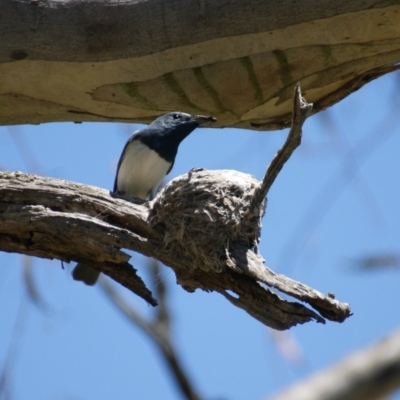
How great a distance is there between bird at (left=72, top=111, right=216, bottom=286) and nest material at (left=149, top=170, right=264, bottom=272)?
1.07 metres

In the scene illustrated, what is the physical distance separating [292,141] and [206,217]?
103cm

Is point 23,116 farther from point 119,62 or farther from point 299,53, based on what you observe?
point 299,53

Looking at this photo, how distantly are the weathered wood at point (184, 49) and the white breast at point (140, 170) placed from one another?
51.8 inches

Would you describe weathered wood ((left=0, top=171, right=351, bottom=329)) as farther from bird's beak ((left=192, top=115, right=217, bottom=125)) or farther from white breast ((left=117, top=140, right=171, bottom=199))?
white breast ((left=117, top=140, right=171, bottom=199))

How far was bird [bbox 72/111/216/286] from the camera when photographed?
5.08m

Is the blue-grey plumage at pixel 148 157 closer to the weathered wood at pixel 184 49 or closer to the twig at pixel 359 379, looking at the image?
the weathered wood at pixel 184 49

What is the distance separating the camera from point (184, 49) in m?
3.45

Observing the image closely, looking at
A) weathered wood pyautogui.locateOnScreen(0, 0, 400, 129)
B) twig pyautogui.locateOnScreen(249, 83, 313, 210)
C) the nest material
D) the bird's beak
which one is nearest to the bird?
the bird's beak

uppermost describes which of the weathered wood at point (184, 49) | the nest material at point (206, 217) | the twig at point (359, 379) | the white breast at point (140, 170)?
the white breast at point (140, 170)

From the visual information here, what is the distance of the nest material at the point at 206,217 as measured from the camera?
3.41 metres

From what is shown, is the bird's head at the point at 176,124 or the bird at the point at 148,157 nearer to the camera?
the bird's head at the point at 176,124

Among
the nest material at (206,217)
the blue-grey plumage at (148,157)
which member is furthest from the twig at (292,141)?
the blue-grey plumage at (148,157)

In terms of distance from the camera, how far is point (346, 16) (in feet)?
11.0

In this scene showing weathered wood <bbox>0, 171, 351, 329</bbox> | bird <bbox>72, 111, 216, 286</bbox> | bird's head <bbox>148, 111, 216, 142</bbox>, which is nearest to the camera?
weathered wood <bbox>0, 171, 351, 329</bbox>
